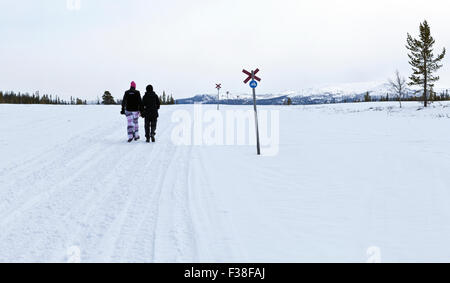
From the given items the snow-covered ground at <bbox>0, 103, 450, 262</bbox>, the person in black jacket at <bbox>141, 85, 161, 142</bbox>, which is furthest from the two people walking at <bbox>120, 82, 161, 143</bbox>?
the snow-covered ground at <bbox>0, 103, 450, 262</bbox>

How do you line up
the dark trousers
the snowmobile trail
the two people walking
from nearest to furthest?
1. the snowmobile trail
2. the dark trousers
3. the two people walking

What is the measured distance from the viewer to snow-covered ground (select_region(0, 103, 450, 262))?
337cm

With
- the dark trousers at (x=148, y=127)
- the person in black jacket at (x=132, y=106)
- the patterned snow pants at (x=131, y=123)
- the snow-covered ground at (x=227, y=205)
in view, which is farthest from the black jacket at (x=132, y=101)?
the snow-covered ground at (x=227, y=205)

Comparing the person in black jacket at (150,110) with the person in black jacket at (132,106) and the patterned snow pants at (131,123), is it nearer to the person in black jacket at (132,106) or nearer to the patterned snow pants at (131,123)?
the person in black jacket at (132,106)

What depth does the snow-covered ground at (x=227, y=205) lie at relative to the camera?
11.1 ft

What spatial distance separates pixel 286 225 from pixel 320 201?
4.09ft

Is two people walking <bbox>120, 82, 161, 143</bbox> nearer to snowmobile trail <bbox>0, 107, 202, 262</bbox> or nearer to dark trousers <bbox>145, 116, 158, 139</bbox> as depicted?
dark trousers <bbox>145, 116, 158, 139</bbox>

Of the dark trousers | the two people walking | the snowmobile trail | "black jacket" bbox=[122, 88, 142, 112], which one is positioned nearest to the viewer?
the snowmobile trail

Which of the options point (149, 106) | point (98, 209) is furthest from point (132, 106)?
point (98, 209)

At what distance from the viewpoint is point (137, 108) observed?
38.3 feet

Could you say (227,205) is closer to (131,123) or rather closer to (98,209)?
(98,209)
